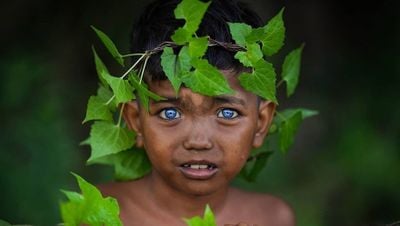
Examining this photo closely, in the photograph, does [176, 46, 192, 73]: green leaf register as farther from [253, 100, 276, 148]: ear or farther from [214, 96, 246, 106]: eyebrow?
[253, 100, 276, 148]: ear

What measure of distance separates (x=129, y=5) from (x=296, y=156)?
0.99m

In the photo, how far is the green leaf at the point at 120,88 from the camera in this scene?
2645 millimetres

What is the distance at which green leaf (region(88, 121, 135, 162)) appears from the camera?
286 cm

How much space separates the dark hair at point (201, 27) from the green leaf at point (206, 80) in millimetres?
113

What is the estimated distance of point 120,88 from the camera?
267 centimetres

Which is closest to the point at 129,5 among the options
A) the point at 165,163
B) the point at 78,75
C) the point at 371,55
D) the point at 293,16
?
the point at 78,75

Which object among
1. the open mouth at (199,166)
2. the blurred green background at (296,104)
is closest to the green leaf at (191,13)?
the open mouth at (199,166)

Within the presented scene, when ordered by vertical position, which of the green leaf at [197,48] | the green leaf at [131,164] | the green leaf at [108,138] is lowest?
the green leaf at [131,164]

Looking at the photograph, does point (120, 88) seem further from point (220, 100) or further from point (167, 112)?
point (220, 100)

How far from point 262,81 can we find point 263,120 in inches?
10.3

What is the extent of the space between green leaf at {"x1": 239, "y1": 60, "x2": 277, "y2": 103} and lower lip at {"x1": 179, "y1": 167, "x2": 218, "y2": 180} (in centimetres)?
24

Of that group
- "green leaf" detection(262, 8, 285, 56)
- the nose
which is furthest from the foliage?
the nose

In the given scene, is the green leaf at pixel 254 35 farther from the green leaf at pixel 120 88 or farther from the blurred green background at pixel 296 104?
the blurred green background at pixel 296 104

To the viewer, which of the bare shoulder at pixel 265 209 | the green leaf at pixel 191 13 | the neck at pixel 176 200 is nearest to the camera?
the green leaf at pixel 191 13
